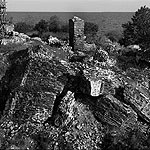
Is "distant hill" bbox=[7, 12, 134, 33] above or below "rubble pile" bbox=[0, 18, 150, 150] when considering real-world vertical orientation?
below

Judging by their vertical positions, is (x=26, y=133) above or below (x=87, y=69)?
below

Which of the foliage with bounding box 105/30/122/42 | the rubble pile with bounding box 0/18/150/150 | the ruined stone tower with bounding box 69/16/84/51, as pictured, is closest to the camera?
the rubble pile with bounding box 0/18/150/150

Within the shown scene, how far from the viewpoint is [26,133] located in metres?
15.5

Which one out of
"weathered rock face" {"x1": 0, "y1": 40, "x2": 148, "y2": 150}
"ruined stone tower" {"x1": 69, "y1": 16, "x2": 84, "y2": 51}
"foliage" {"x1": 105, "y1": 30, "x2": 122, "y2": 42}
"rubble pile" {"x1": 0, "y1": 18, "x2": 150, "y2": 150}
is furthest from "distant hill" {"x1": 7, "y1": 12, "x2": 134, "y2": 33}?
"weathered rock face" {"x1": 0, "y1": 40, "x2": 148, "y2": 150}

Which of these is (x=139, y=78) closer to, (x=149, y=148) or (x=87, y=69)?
(x=87, y=69)

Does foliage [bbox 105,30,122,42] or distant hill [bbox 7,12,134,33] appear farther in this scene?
distant hill [bbox 7,12,134,33]

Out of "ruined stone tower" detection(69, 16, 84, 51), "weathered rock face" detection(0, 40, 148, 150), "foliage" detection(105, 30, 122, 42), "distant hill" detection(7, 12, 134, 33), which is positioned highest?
"ruined stone tower" detection(69, 16, 84, 51)

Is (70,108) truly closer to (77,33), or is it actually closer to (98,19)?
(77,33)

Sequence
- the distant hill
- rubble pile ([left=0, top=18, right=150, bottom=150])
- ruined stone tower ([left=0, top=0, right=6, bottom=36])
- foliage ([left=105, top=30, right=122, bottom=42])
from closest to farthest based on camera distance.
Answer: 1. rubble pile ([left=0, top=18, right=150, bottom=150])
2. ruined stone tower ([left=0, top=0, right=6, bottom=36])
3. foliage ([left=105, top=30, right=122, bottom=42])
4. the distant hill

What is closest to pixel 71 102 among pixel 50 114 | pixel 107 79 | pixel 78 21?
pixel 50 114

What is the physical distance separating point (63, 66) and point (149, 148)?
21.6ft

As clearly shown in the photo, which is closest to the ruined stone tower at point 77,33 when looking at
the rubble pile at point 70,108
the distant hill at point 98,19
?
the rubble pile at point 70,108

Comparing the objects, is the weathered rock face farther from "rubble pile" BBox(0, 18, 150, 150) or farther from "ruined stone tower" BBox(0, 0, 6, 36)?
"ruined stone tower" BBox(0, 0, 6, 36)

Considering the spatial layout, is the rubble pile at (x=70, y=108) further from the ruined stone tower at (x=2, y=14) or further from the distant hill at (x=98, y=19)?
the distant hill at (x=98, y=19)
